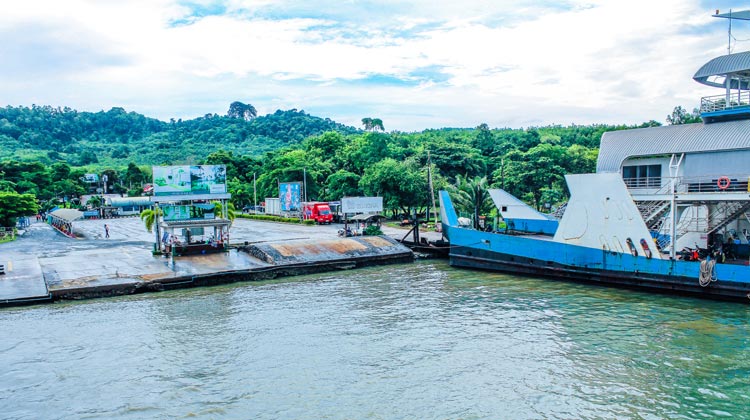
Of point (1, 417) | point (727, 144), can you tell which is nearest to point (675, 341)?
point (727, 144)

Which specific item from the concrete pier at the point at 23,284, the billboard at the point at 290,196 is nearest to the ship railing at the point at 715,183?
the concrete pier at the point at 23,284

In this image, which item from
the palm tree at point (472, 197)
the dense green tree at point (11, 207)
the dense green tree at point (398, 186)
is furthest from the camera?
the dense green tree at point (398, 186)

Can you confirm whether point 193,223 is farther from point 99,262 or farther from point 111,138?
point 111,138

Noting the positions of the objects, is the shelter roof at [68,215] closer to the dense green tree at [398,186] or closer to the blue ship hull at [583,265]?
the dense green tree at [398,186]

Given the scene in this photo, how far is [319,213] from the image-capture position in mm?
51719

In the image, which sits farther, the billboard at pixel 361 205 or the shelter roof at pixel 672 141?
the billboard at pixel 361 205

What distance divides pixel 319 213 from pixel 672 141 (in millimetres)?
33973

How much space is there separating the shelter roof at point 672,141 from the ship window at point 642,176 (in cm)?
59

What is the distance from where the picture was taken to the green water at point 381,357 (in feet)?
39.3

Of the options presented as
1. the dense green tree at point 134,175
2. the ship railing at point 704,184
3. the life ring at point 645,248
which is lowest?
the life ring at point 645,248

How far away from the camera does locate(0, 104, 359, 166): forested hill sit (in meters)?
147

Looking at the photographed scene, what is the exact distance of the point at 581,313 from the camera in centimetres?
1886

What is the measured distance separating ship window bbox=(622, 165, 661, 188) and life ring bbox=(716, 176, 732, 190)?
3.06m

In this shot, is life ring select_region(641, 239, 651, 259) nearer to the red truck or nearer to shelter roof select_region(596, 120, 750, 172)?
shelter roof select_region(596, 120, 750, 172)
